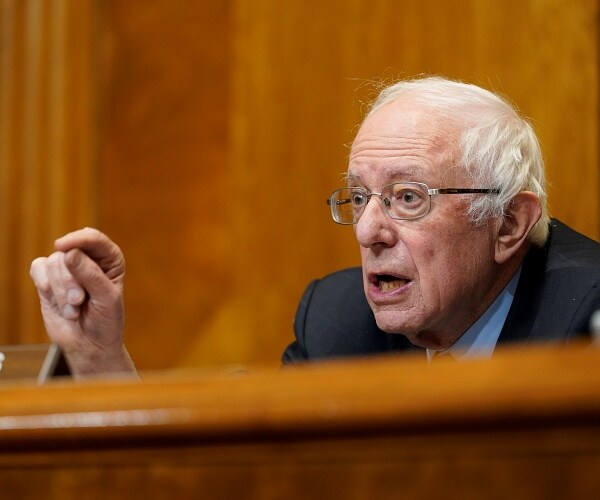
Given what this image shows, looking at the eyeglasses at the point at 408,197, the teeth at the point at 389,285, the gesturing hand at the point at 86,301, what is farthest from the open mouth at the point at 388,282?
the gesturing hand at the point at 86,301

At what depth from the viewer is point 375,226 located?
1675 millimetres

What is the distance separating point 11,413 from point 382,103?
1.33m

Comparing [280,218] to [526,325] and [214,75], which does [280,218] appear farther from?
[526,325]

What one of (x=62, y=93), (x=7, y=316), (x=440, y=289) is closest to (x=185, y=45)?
(x=62, y=93)

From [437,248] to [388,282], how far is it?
0.34ft

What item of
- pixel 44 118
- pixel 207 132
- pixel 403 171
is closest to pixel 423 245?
pixel 403 171

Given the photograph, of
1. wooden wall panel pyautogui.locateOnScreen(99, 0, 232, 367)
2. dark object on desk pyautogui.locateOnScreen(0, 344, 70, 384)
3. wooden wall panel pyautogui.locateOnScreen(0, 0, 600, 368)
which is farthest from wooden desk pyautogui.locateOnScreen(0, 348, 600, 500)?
wooden wall panel pyautogui.locateOnScreen(99, 0, 232, 367)

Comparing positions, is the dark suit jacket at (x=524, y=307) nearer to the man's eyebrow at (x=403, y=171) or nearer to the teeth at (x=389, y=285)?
the teeth at (x=389, y=285)

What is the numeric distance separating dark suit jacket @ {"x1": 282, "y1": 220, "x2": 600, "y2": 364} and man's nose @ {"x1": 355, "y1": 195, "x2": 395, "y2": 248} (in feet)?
0.71

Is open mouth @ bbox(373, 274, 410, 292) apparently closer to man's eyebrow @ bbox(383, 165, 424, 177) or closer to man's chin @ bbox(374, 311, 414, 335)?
man's chin @ bbox(374, 311, 414, 335)

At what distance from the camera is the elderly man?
1652 millimetres

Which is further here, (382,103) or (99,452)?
(382,103)

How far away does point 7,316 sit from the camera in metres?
2.86

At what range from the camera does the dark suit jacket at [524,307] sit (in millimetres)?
1552
